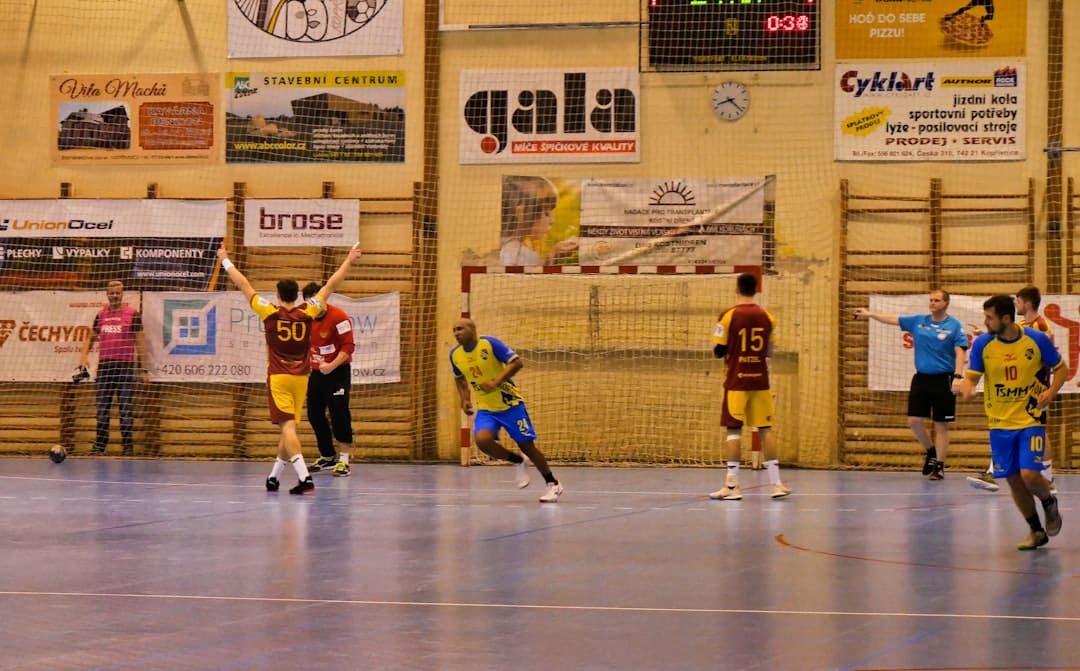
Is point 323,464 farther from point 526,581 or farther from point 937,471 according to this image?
point 526,581

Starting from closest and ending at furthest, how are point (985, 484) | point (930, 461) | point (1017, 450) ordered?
point (1017, 450) → point (985, 484) → point (930, 461)

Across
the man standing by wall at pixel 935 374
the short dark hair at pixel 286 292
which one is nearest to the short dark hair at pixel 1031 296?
the man standing by wall at pixel 935 374

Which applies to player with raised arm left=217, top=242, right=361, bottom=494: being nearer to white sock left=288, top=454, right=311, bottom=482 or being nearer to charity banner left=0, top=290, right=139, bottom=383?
white sock left=288, top=454, right=311, bottom=482

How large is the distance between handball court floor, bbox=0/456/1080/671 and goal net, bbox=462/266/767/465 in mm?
3593

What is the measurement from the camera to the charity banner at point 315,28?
20.0 meters

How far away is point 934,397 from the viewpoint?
17.0 meters

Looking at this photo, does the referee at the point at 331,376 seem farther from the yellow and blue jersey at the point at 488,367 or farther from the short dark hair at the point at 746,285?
the short dark hair at the point at 746,285

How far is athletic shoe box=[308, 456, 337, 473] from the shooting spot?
689 inches

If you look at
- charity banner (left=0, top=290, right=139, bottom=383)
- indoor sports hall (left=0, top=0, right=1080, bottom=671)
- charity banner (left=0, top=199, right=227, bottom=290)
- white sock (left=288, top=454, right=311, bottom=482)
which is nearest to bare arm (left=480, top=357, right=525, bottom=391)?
indoor sports hall (left=0, top=0, right=1080, bottom=671)

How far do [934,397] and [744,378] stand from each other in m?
3.49

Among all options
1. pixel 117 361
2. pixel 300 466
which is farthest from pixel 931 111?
pixel 117 361

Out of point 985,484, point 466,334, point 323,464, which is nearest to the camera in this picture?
point 466,334

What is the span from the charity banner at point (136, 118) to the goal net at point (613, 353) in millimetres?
4524

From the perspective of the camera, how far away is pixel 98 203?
2023cm
